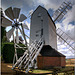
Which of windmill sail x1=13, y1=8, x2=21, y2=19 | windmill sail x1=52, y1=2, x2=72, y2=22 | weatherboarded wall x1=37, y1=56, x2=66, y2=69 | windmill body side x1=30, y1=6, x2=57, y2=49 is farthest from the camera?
windmill sail x1=52, y1=2, x2=72, y2=22

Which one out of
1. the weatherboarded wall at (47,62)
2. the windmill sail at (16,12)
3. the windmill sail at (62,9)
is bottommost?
the weatherboarded wall at (47,62)

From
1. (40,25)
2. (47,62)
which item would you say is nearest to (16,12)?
(40,25)

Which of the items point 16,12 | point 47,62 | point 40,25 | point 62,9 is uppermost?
point 62,9

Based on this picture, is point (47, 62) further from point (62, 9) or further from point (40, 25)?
point (62, 9)

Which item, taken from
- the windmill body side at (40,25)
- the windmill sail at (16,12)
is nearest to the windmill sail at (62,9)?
the windmill body side at (40,25)

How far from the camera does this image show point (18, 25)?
16.0 feet

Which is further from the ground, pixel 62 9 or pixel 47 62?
pixel 62 9

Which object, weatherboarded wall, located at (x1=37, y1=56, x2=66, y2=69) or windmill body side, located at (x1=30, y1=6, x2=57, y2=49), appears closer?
weatherboarded wall, located at (x1=37, y1=56, x2=66, y2=69)

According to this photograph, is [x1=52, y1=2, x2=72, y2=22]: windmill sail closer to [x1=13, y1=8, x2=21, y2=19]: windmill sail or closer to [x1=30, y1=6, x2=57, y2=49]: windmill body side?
[x1=30, y1=6, x2=57, y2=49]: windmill body side

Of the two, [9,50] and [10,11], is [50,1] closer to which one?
[10,11]

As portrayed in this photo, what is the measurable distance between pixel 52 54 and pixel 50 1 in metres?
5.20

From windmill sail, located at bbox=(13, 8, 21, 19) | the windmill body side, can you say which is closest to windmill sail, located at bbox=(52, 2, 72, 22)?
the windmill body side

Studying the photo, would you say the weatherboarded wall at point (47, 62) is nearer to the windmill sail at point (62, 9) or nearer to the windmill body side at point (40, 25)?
the windmill body side at point (40, 25)

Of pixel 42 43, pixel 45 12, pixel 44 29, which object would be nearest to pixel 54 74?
pixel 42 43
